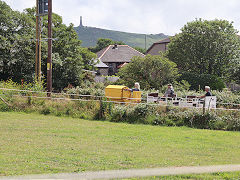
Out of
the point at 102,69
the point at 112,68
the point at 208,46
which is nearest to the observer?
the point at 208,46

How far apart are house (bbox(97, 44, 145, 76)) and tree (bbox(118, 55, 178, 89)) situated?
45598 mm

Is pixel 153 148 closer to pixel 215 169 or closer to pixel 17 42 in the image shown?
pixel 215 169

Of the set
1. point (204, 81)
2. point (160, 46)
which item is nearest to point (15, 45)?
point (204, 81)

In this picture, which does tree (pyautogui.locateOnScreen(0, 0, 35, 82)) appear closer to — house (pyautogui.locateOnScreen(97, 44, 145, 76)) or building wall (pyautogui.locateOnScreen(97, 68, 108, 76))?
building wall (pyautogui.locateOnScreen(97, 68, 108, 76))

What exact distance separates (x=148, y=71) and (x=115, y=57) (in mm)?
48498

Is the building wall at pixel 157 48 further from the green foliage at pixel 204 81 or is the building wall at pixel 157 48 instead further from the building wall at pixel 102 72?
the green foliage at pixel 204 81

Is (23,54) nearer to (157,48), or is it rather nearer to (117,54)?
(157,48)

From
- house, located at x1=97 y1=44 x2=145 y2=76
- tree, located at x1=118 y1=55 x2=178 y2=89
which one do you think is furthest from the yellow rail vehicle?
house, located at x1=97 y1=44 x2=145 y2=76

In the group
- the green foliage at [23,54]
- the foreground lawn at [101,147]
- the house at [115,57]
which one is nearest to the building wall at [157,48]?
the house at [115,57]

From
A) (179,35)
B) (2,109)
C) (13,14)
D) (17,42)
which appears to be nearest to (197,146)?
(2,109)

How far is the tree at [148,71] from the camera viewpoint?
28453 millimetres

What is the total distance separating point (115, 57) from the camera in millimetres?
76562

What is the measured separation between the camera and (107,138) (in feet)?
33.3

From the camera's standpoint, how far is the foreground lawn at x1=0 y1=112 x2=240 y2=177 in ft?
20.8
